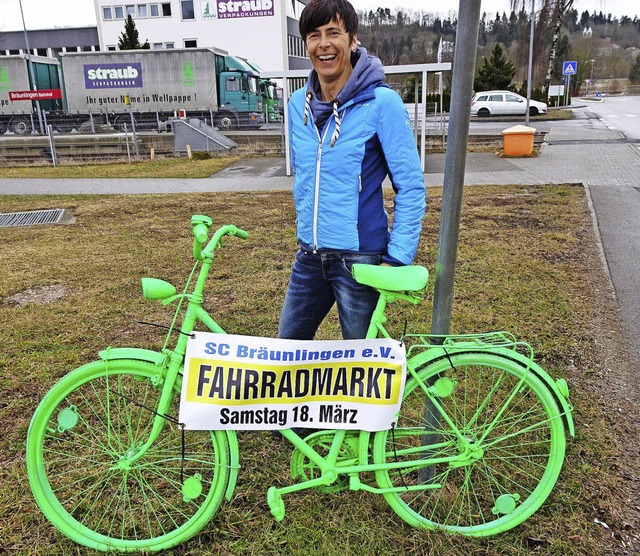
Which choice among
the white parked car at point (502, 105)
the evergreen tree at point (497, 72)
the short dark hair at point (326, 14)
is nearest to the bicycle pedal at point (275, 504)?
the short dark hair at point (326, 14)

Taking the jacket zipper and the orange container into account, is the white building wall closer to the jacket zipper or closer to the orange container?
the orange container

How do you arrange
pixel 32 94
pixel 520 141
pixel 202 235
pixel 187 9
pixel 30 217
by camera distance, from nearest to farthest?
pixel 202 235, pixel 30 217, pixel 520 141, pixel 32 94, pixel 187 9

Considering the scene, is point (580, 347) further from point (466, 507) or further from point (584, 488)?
point (466, 507)

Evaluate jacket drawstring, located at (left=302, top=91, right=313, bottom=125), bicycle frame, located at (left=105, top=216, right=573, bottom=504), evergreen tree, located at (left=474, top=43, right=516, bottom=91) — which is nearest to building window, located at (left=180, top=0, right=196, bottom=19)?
evergreen tree, located at (left=474, top=43, right=516, bottom=91)

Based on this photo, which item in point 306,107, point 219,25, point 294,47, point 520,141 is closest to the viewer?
point 306,107

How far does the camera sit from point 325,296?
8.64ft

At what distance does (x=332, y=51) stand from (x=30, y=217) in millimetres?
8809

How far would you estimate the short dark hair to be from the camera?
211cm

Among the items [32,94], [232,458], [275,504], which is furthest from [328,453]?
[32,94]

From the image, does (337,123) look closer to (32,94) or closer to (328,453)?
(328,453)

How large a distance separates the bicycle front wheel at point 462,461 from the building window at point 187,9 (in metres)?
51.3

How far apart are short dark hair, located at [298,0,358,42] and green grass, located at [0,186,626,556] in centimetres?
203

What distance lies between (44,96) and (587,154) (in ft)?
77.2

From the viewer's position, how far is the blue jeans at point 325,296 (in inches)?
94.0
